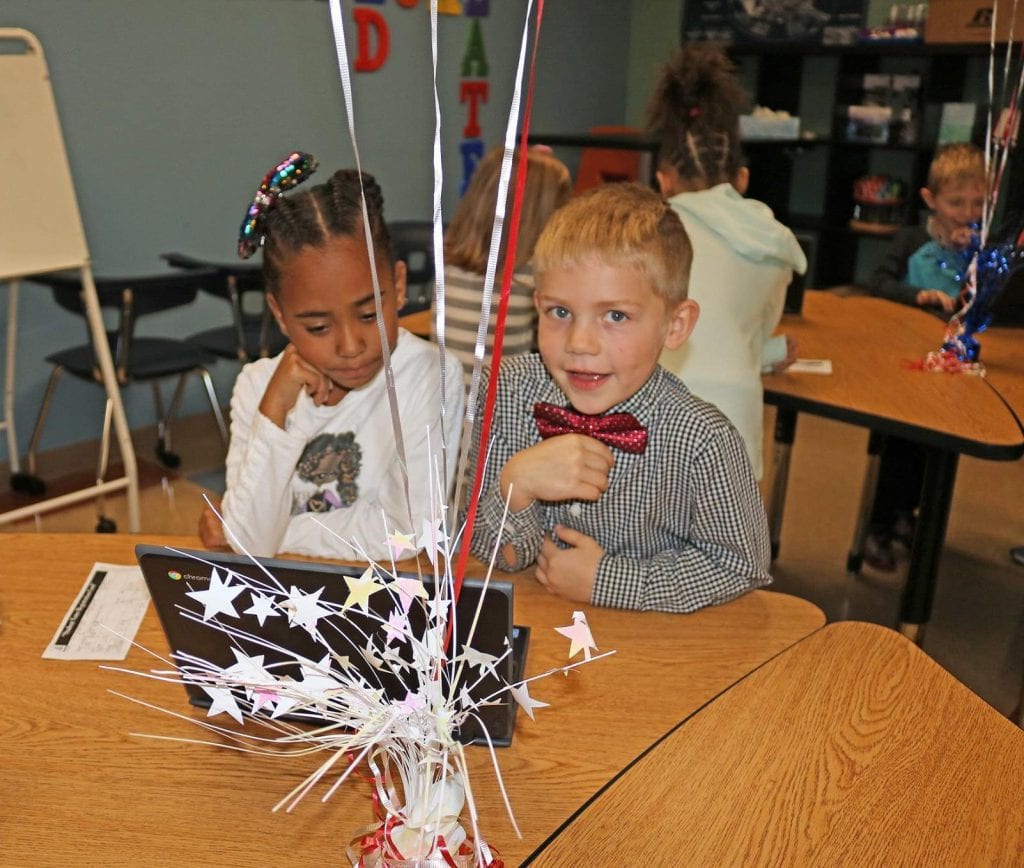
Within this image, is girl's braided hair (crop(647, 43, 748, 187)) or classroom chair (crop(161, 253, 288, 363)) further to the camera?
classroom chair (crop(161, 253, 288, 363))

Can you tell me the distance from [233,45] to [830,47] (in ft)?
10.6

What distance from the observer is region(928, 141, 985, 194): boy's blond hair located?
3.21 meters

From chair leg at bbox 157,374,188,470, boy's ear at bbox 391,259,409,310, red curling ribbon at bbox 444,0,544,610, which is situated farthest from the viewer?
chair leg at bbox 157,374,188,470

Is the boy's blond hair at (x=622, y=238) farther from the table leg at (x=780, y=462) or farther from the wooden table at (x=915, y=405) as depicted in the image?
the table leg at (x=780, y=462)

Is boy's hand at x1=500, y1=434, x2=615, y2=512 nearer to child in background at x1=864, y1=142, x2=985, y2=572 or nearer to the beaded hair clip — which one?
the beaded hair clip

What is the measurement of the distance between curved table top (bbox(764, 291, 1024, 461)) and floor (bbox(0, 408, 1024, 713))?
0.78 metres

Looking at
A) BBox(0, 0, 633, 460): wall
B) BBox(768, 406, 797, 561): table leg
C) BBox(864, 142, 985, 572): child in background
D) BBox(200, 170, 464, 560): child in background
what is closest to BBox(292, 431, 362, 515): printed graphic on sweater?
BBox(200, 170, 464, 560): child in background

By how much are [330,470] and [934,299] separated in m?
2.26

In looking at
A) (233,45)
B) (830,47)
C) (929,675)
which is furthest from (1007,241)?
(830,47)

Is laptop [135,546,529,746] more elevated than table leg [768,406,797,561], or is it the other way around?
laptop [135,546,529,746]

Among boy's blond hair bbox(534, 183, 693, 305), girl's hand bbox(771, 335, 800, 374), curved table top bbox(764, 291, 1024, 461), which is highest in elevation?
boy's blond hair bbox(534, 183, 693, 305)

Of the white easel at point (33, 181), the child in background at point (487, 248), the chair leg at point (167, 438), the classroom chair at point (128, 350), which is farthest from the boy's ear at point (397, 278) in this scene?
the chair leg at point (167, 438)

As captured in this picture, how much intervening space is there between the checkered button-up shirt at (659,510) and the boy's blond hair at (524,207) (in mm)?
1250

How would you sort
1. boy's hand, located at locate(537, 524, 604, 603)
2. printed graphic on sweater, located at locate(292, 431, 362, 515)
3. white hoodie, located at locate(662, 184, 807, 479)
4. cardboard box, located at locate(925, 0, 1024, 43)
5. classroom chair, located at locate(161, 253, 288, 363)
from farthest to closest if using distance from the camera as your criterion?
cardboard box, located at locate(925, 0, 1024, 43) < classroom chair, located at locate(161, 253, 288, 363) < white hoodie, located at locate(662, 184, 807, 479) < printed graphic on sweater, located at locate(292, 431, 362, 515) < boy's hand, located at locate(537, 524, 604, 603)
